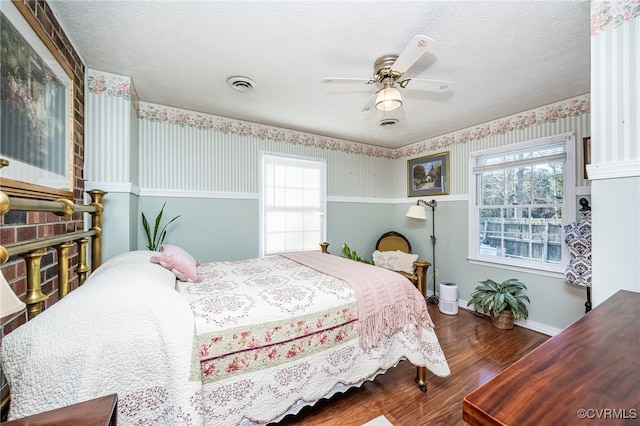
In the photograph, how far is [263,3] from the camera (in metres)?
1.38

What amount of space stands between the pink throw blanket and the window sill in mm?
1908

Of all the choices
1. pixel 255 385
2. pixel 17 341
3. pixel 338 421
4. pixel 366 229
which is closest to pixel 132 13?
pixel 17 341

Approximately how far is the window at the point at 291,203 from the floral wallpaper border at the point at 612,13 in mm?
2844

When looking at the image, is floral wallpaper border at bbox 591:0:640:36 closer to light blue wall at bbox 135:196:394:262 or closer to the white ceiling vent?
the white ceiling vent

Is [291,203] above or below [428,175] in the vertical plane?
below

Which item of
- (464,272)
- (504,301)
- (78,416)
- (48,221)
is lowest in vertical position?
(504,301)

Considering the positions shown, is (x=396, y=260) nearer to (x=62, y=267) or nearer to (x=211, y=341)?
(x=211, y=341)

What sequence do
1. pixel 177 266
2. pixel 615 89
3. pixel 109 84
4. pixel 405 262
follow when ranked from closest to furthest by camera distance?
1. pixel 615 89
2. pixel 177 266
3. pixel 109 84
4. pixel 405 262

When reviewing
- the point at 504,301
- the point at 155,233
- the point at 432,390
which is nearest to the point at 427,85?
the point at 432,390

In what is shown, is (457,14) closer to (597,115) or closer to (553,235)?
(597,115)

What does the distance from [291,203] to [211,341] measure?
98.1 inches

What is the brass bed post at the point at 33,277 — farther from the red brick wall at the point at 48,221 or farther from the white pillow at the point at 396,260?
the white pillow at the point at 396,260

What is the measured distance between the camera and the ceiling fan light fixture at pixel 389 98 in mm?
1768

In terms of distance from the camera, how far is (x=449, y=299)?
324 centimetres
